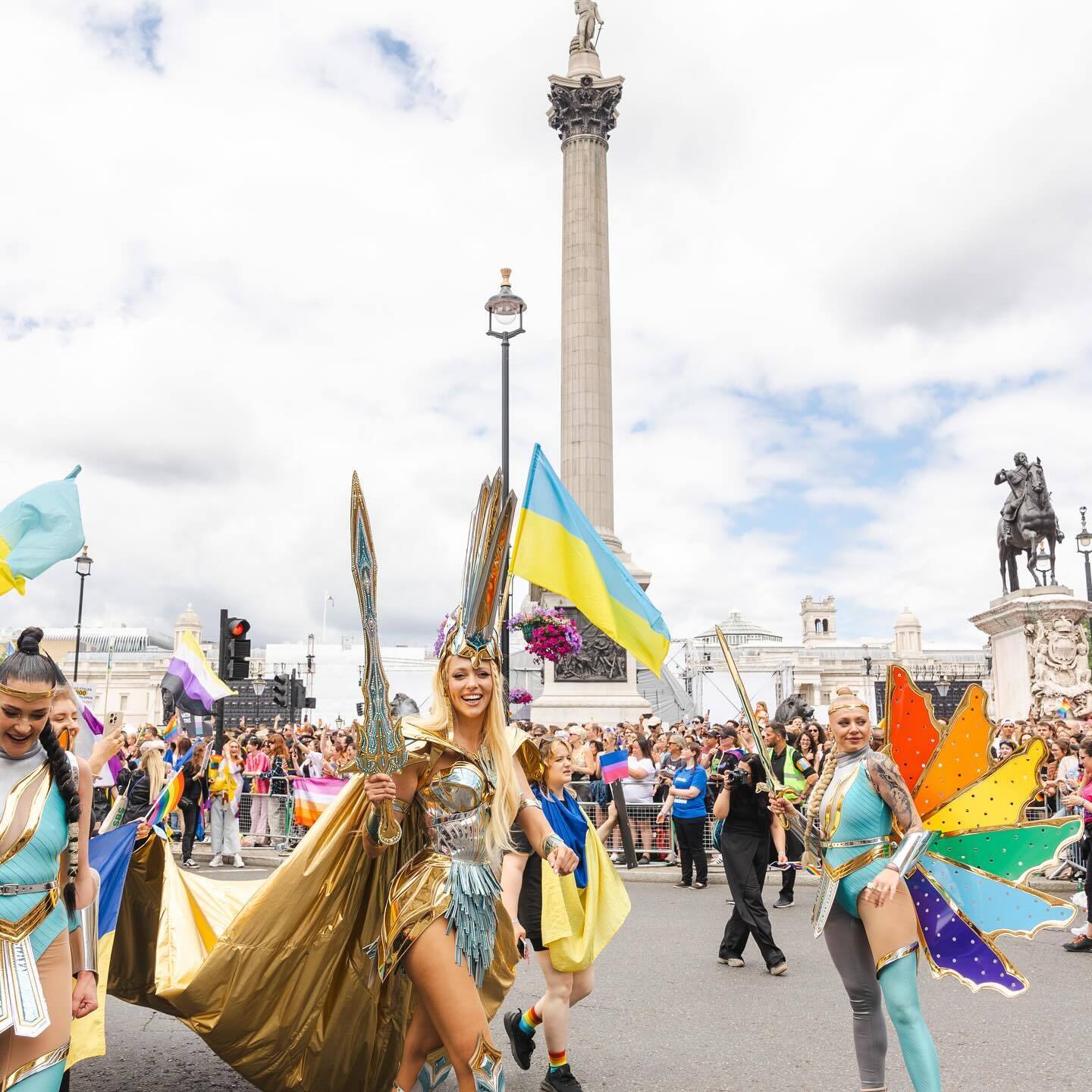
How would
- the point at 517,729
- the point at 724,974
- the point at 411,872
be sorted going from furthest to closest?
the point at 724,974
the point at 517,729
the point at 411,872

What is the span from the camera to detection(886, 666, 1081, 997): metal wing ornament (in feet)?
14.4

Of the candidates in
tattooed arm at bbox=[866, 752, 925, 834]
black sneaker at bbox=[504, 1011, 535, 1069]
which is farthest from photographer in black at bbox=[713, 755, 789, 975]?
tattooed arm at bbox=[866, 752, 925, 834]

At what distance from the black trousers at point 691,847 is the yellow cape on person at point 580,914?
21.3ft

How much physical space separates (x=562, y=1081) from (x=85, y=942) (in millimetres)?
2389

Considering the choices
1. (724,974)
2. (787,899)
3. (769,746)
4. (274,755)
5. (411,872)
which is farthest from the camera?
(274,755)

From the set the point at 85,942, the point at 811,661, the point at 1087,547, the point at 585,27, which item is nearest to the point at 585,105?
the point at 585,27

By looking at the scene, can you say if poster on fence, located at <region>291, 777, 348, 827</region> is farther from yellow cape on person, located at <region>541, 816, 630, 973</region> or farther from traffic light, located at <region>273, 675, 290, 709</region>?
traffic light, located at <region>273, 675, 290, 709</region>

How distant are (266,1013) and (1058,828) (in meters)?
3.31

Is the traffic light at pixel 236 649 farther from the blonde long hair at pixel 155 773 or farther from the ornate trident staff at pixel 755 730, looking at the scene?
the ornate trident staff at pixel 755 730

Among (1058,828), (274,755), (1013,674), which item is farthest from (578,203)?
(1058,828)

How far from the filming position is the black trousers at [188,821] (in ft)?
46.2

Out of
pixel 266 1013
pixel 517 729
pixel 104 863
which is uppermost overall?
pixel 517 729

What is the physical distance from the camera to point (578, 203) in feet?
103

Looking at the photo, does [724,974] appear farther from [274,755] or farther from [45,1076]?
[274,755]
